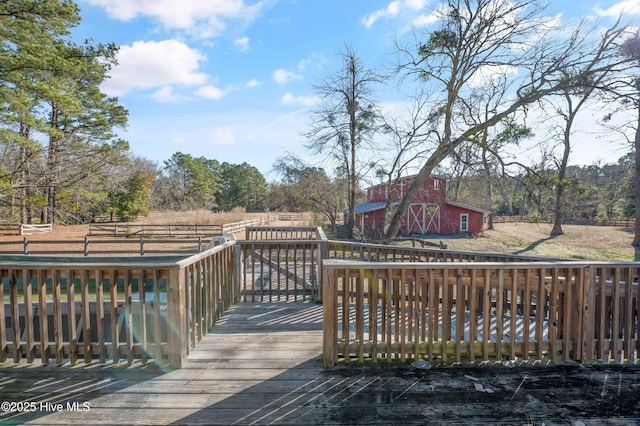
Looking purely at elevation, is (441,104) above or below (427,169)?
above

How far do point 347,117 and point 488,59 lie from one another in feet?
20.2

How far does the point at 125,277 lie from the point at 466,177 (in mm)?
9265

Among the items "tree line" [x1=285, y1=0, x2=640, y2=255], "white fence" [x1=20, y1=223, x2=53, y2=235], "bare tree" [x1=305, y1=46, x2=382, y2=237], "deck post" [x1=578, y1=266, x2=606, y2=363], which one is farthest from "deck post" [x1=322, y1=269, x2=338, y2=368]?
"white fence" [x1=20, y1=223, x2=53, y2=235]

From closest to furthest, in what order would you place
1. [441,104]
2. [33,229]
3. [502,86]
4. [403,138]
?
[502,86] < [441,104] < [403,138] < [33,229]

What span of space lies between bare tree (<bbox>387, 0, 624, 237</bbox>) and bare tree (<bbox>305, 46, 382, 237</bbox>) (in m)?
3.79

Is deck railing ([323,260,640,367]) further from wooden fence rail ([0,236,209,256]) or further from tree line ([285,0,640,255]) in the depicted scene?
tree line ([285,0,640,255])

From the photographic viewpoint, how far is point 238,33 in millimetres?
8547

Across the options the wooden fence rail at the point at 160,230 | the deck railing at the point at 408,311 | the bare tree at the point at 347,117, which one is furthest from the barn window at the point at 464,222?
the deck railing at the point at 408,311

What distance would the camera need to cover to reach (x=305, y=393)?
2346mm

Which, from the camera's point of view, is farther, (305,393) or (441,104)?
(441,104)

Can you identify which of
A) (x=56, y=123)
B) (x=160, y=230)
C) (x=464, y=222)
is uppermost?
(x=56, y=123)

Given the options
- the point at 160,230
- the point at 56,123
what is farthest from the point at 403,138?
the point at 56,123

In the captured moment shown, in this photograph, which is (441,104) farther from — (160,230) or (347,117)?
(160,230)

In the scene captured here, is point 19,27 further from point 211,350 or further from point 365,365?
point 365,365
